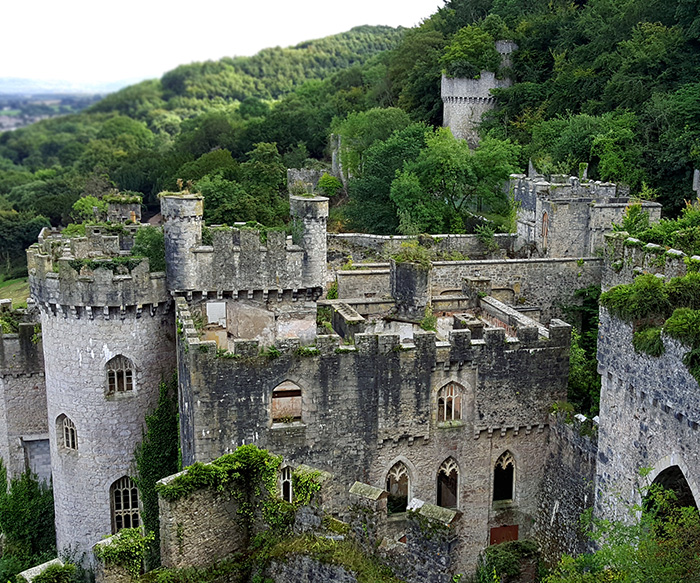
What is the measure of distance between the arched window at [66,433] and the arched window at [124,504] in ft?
5.85

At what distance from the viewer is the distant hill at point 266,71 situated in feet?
519

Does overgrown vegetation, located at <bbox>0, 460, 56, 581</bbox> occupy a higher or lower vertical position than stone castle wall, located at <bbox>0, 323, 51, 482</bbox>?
lower

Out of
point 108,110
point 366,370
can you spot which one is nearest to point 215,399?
point 366,370

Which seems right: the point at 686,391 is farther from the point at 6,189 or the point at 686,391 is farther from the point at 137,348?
the point at 6,189

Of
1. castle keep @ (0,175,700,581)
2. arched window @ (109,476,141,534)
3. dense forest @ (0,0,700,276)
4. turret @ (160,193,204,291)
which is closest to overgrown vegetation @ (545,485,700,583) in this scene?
castle keep @ (0,175,700,581)

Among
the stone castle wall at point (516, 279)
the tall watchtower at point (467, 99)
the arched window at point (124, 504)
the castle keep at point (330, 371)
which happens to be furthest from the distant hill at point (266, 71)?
the arched window at point (124, 504)

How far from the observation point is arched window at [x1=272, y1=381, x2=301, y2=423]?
868 inches

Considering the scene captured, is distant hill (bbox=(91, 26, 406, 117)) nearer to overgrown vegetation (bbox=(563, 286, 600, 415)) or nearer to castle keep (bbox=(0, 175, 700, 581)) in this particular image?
overgrown vegetation (bbox=(563, 286, 600, 415))

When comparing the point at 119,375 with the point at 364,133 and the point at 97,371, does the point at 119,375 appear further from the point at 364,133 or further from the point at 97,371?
the point at 364,133

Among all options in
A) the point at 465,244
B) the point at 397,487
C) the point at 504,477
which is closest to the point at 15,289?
the point at 465,244

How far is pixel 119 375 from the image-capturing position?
25234 millimetres

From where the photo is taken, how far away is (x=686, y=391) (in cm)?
1547

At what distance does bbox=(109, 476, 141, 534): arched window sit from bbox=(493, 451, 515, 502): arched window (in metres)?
11.0

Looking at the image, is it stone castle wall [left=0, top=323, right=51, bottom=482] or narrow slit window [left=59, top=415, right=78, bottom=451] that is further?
stone castle wall [left=0, top=323, right=51, bottom=482]
